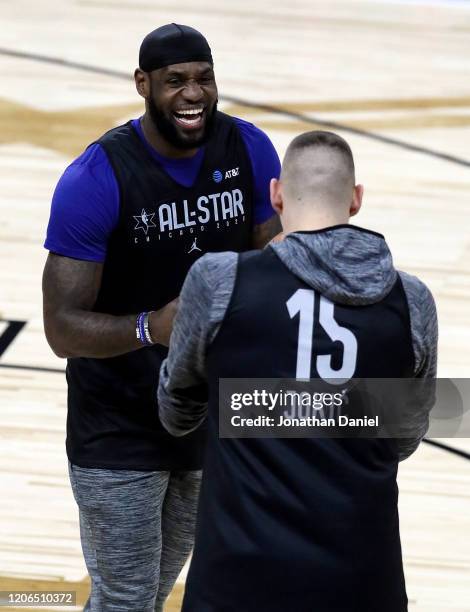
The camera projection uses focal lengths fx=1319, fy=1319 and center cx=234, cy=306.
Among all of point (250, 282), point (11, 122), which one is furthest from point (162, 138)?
point (11, 122)

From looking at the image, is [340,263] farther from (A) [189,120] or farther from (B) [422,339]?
(A) [189,120]

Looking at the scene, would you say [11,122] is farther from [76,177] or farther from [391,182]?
[76,177]

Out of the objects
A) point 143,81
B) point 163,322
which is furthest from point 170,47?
point 163,322

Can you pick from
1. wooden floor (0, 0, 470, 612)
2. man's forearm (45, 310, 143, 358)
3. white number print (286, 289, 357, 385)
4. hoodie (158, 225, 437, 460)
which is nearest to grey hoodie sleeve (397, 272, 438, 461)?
hoodie (158, 225, 437, 460)

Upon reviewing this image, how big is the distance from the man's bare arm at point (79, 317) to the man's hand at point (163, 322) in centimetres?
6

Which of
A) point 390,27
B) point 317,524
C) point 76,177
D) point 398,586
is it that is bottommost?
point 390,27

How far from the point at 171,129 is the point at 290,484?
1088 mm

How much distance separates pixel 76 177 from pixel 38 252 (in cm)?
369

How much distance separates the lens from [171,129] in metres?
3.03

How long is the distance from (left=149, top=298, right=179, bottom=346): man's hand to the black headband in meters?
0.55

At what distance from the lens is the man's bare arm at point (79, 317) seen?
2.96 m

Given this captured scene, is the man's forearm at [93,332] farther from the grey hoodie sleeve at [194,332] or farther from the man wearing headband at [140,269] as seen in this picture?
the grey hoodie sleeve at [194,332]

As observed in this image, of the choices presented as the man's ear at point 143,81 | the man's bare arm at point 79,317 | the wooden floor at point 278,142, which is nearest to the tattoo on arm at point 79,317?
the man's bare arm at point 79,317

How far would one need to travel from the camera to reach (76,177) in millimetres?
2951
